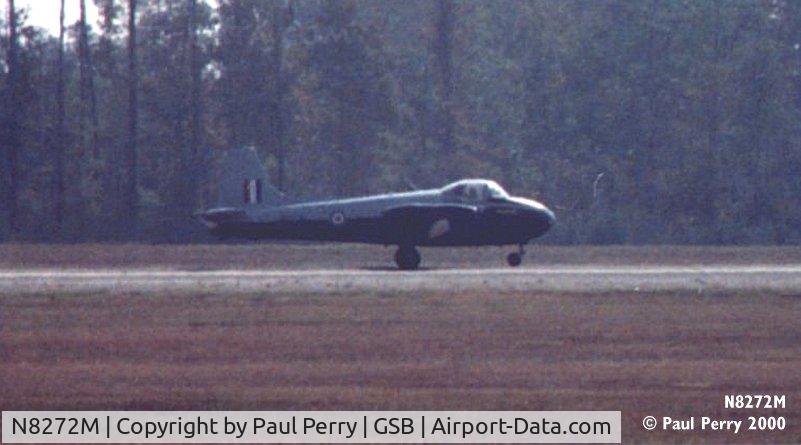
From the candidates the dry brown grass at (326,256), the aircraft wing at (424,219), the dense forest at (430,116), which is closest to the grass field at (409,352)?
the aircraft wing at (424,219)

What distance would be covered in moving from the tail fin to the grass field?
11.9 metres

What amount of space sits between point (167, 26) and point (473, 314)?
69090 mm

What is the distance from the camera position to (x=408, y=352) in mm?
23531

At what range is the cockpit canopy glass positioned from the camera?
4553cm

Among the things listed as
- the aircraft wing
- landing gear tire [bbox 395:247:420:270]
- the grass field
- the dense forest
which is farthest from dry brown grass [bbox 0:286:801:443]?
the dense forest

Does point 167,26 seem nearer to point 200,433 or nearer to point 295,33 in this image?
point 295,33

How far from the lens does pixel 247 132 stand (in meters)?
86.8

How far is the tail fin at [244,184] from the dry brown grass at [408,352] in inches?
476

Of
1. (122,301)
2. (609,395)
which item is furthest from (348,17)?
(609,395)

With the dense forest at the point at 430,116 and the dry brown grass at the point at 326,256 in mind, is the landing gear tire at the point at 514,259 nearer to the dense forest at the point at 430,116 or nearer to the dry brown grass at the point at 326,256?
the dry brown grass at the point at 326,256

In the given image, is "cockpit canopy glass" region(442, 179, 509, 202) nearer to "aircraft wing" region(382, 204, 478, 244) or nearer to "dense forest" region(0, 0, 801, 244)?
"aircraft wing" region(382, 204, 478, 244)

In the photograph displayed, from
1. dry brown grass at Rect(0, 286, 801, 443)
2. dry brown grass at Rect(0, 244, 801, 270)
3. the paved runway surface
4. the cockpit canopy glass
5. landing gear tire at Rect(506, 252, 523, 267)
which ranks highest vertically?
the cockpit canopy glass

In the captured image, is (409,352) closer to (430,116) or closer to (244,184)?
(244,184)

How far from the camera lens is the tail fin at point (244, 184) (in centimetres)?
4575
